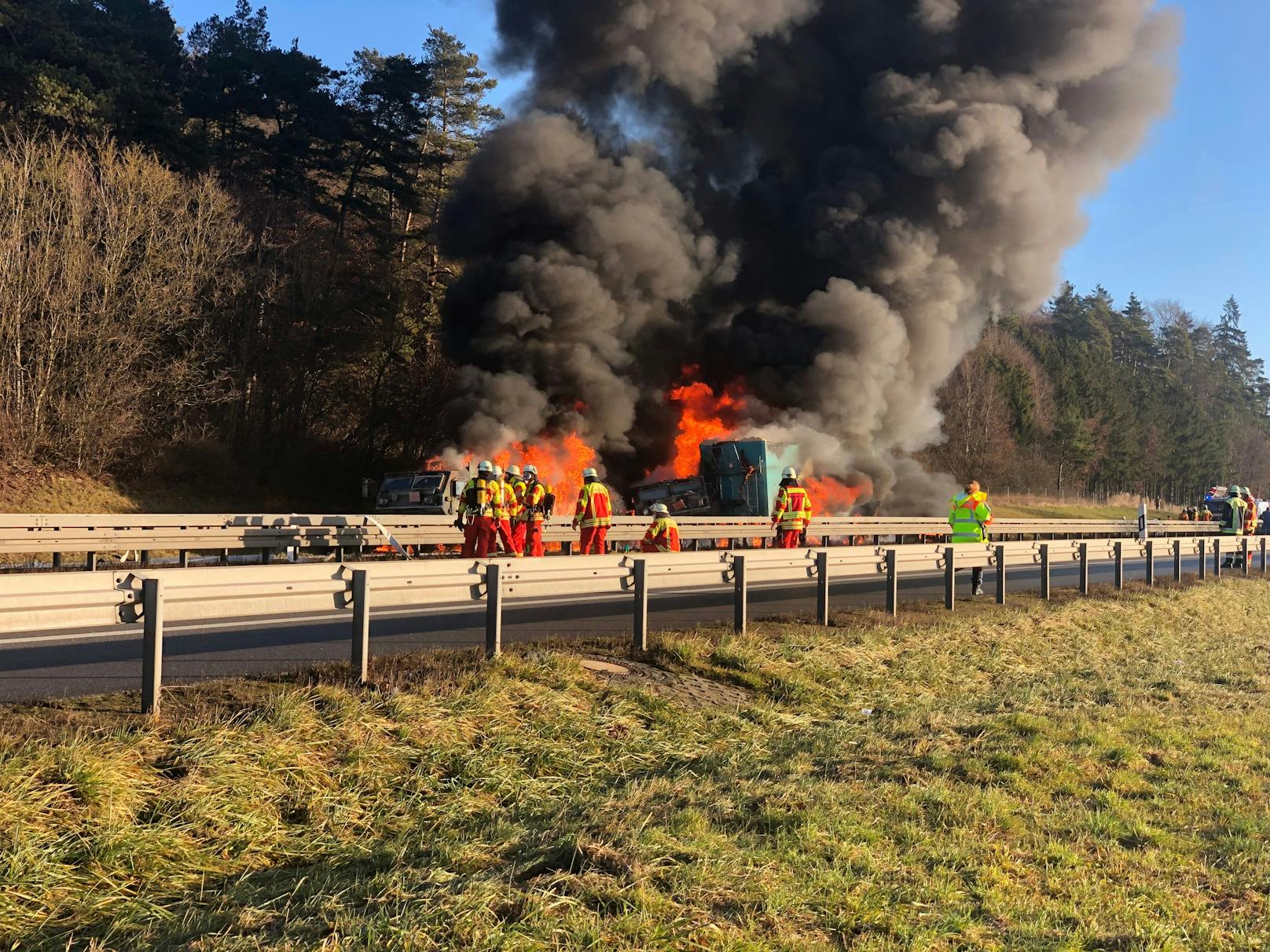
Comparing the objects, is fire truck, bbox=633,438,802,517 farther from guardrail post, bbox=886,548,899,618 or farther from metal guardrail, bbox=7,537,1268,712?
guardrail post, bbox=886,548,899,618

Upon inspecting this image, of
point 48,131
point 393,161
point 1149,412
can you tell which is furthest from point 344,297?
point 1149,412

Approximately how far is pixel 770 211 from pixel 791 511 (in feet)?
78.7

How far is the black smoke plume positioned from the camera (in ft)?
107

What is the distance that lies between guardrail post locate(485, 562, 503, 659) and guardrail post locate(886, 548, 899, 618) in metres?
4.85

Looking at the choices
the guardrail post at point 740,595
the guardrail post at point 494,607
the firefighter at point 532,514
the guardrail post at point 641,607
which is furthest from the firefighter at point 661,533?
the guardrail post at point 494,607

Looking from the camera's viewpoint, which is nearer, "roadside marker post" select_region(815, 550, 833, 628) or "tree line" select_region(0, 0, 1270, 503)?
"roadside marker post" select_region(815, 550, 833, 628)

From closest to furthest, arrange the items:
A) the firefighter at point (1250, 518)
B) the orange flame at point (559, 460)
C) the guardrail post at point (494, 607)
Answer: the guardrail post at point (494, 607) < the firefighter at point (1250, 518) < the orange flame at point (559, 460)

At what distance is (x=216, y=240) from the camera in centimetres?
3139

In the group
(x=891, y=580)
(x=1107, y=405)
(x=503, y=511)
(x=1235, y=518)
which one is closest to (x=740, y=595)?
(x=891, y=580)

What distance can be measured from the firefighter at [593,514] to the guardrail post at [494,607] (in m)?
7.62

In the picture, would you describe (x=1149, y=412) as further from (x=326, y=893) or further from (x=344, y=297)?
(x=326, y=893)

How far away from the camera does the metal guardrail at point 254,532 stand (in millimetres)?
14211

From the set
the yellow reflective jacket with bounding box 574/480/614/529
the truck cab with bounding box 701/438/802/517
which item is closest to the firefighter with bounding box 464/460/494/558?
the yellow reflective jacket with bounding box 574/480/614/529

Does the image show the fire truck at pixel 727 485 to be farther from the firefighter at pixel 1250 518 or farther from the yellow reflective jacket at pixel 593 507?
the firefighter at pixel 1250 518
